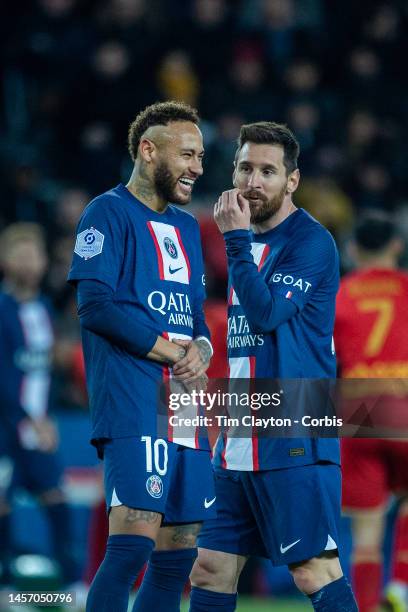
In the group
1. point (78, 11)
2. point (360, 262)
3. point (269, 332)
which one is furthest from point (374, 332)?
point (78, 11)

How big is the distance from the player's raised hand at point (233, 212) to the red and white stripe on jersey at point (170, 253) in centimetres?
16

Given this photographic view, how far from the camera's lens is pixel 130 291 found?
382 cm

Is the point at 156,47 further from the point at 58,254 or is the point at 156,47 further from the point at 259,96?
the point at 58,254

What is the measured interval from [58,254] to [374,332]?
3772 millimetres

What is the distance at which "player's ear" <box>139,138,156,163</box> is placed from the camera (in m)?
3.97

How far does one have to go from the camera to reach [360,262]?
222 inches

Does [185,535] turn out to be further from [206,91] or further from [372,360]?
[206,91]

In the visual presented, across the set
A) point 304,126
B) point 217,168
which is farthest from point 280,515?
point 304,126

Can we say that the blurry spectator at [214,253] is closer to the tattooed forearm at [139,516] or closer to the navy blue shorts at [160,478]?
the navy blue shorts at [160,478]

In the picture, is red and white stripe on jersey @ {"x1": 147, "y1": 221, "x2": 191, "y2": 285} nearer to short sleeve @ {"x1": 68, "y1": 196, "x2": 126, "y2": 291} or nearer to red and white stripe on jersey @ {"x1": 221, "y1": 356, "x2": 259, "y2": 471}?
short sleeve @ {"x1": 68, "y1": 196, "x2": 126, "y2": 291}

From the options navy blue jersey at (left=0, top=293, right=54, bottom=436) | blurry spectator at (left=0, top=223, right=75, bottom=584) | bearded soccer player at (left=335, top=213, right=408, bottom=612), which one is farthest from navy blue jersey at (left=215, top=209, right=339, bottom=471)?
navy blue jersey at (left=0, top=293, right=54, bottom=436)

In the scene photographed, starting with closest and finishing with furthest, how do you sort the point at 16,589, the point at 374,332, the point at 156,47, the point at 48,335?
the point at 374,332 → the point at 16,589 → the point at 48,335 → the point at 156,47

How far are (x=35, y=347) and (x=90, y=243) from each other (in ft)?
11.5

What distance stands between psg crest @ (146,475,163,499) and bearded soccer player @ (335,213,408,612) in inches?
76.4
